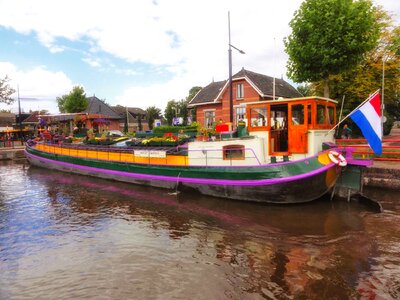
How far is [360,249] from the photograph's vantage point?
22.7ft

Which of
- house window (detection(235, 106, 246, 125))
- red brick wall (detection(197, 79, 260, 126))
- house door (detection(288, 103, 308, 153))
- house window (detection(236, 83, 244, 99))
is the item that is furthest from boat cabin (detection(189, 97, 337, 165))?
house window (detection(236, 83, 244, 99))

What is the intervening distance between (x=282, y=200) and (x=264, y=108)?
136 inches

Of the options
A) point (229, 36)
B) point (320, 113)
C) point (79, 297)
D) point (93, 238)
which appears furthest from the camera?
point (229, 36)

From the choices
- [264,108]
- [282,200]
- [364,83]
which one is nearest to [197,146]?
[264,108]

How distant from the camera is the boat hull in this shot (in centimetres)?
970

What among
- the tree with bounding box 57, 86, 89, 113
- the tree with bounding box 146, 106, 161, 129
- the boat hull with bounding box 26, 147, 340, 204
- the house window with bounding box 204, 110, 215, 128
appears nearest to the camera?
the boat hull with bounding box 26, 147, 340, 204

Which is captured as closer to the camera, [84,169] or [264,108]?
[264,108]

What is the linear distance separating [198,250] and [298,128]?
569cm

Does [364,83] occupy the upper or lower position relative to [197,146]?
upper

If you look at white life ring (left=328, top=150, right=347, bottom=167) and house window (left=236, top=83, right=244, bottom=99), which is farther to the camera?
house window (left=236, top=83, right=244, bottom=99)

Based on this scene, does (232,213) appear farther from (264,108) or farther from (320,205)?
(264,108)

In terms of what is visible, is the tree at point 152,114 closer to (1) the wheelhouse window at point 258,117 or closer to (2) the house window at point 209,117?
(2) the house window at point 209,117

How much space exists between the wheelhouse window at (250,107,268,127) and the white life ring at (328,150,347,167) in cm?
268

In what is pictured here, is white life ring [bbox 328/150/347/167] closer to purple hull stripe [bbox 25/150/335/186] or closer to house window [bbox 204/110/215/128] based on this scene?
purple hull stripe [bbox 25/150/335/186]
